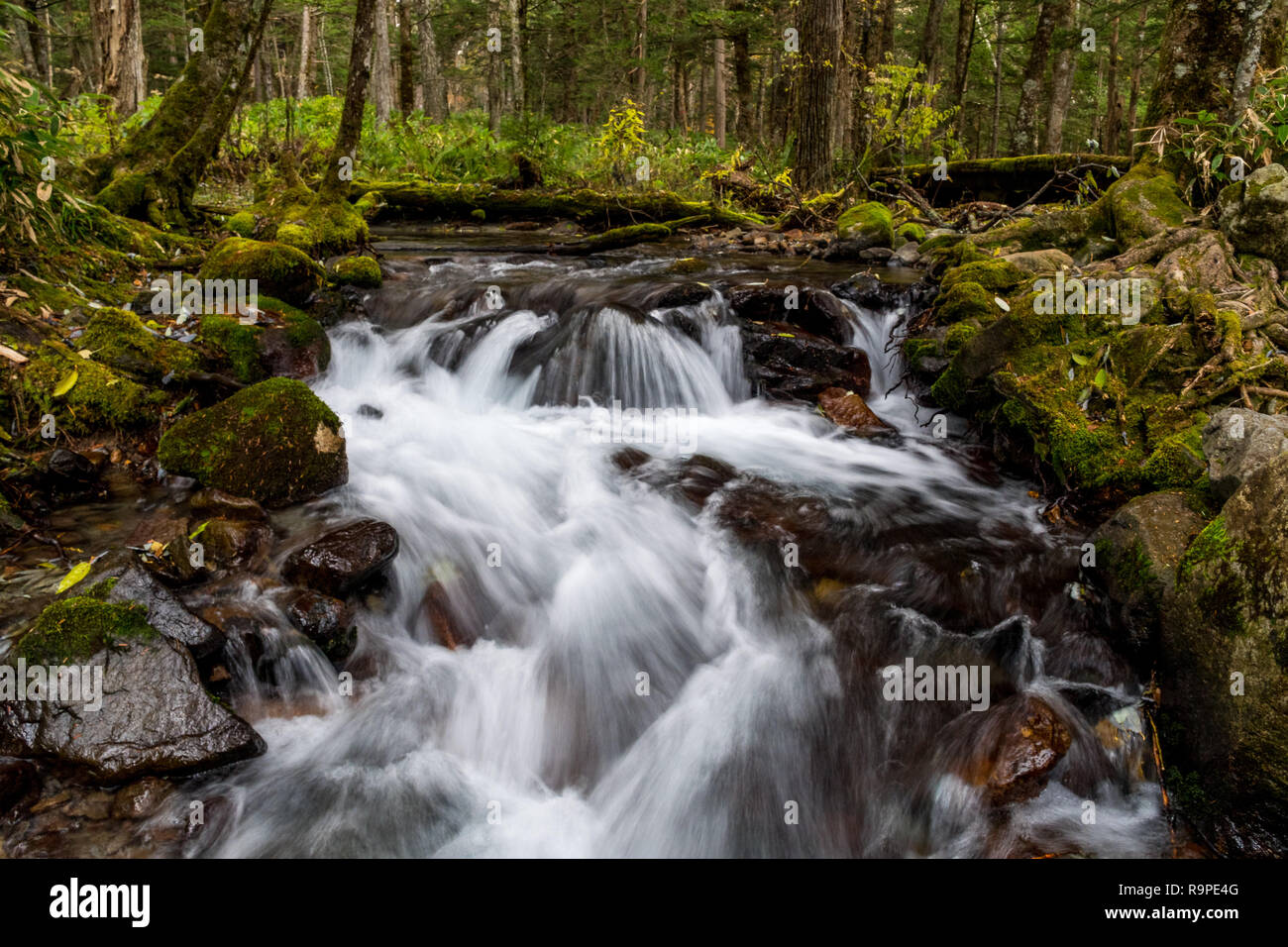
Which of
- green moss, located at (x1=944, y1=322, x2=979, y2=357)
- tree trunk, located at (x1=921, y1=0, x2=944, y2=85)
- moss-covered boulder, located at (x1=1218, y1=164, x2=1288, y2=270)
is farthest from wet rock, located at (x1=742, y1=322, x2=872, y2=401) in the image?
tree trunk, located at (x1=921, y1=0, x2=944, y2=85)

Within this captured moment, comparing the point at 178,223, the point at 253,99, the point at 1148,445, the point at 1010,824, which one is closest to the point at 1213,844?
the point at 1010,824

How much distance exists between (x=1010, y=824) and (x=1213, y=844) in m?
0.78

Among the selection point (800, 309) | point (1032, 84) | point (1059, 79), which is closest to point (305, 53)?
point (1032, 84)

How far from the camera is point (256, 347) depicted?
20.9ft

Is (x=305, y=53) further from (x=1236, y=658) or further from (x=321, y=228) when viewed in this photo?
(x=1236, y=658)

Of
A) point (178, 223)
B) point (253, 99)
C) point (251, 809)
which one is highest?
point (253, 99)

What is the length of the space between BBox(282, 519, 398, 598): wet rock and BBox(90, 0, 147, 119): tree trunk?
12.5 metres

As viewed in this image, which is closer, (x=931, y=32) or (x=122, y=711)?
(x=122, y=711)

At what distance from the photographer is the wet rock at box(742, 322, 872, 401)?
767cm

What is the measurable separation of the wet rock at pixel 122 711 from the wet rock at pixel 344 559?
89cm

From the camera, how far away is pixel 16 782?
9.93 feet

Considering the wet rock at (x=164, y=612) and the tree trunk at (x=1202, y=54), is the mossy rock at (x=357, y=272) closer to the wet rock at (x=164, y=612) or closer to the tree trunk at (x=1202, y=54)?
the wet rock at (x=164, y=612)

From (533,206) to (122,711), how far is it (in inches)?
486

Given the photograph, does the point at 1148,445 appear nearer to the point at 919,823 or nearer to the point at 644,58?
the point at 919,823
